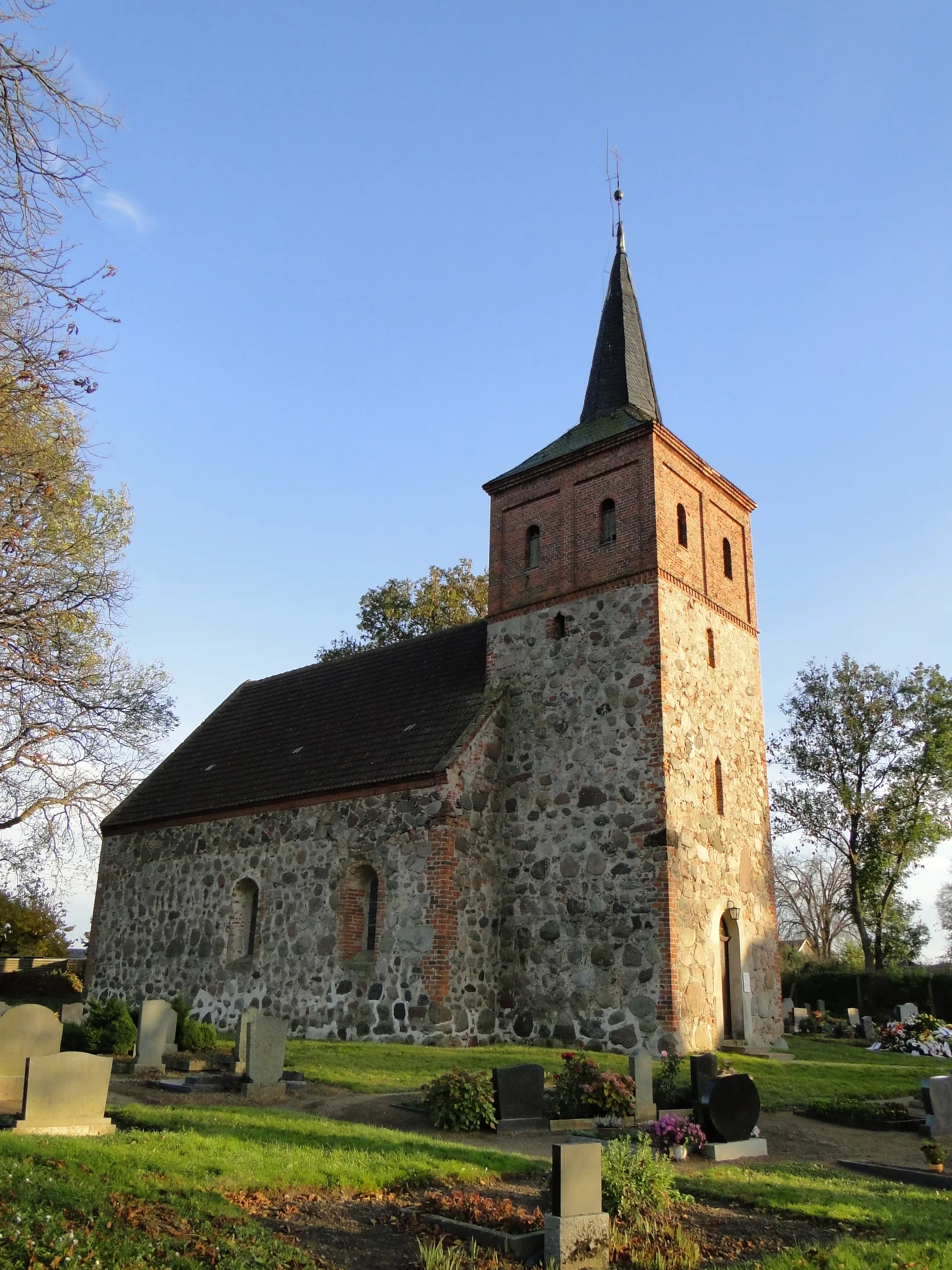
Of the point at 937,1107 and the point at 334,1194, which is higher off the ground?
the point at 937,1107

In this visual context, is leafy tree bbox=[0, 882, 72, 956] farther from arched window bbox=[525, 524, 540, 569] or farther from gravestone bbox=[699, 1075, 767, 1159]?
gravestone bbox=[699, 1075, 767, 1159]

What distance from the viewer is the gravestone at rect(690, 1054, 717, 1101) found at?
1182cm

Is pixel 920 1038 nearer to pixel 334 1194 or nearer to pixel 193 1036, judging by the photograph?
pixel 193 1036

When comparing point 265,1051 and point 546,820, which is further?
point 546,820

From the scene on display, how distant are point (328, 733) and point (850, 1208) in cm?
1725

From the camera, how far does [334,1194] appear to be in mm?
7539

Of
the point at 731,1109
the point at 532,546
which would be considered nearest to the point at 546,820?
the point at 532,546

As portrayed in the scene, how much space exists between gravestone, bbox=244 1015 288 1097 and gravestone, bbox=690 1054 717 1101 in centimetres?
494

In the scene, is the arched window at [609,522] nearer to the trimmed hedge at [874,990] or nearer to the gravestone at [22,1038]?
the gravestone at [22,1038]

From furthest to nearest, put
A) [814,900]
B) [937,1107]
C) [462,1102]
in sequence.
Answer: [814,900] < [937,1107] < [462,1102]

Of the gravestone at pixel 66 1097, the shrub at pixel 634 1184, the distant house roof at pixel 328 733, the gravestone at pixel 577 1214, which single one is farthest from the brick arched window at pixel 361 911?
the gravestone at pixel 577 1214

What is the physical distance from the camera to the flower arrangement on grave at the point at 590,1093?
1138 cm

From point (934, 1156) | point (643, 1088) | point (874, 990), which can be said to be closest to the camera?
point (934, 1156)

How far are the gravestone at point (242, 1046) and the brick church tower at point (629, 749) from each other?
21.9 ft
